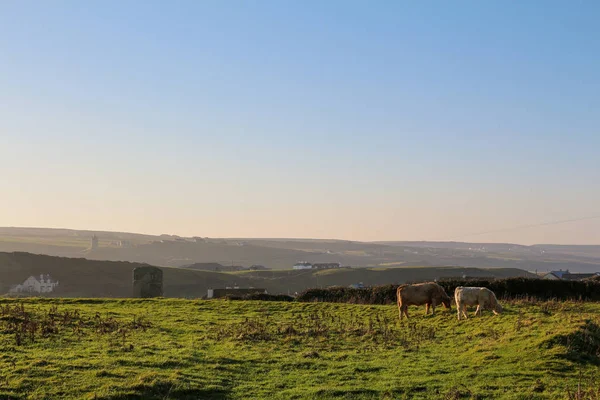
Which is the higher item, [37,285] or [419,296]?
[419,296]

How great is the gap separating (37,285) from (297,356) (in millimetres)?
94360

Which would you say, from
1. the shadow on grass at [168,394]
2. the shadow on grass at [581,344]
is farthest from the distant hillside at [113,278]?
the shadow on grass at [168,394]

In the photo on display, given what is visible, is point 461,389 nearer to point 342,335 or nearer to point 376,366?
point 376,366

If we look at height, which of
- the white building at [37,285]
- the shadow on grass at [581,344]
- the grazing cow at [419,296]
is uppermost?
the grazing cow at [419,296]

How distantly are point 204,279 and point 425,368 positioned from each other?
11014 centimetres

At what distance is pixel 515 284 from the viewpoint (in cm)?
4622

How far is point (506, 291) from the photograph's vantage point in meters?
44.0

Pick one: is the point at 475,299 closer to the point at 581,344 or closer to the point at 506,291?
the point at 581,344

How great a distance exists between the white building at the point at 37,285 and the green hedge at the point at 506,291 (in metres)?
68.0

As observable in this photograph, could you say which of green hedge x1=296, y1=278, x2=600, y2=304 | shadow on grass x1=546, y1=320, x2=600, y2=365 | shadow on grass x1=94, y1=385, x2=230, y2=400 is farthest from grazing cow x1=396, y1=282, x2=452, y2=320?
shadow on grass x1=94, y1=385, x2=230, y2=400

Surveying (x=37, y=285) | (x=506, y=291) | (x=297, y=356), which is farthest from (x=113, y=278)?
(x=297, y=356)

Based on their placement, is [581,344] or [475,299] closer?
[581,344]

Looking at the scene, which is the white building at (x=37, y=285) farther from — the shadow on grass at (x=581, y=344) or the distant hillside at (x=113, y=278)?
the shadow on grass at (x=581, y=344)

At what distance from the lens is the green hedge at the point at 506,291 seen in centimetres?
4450
